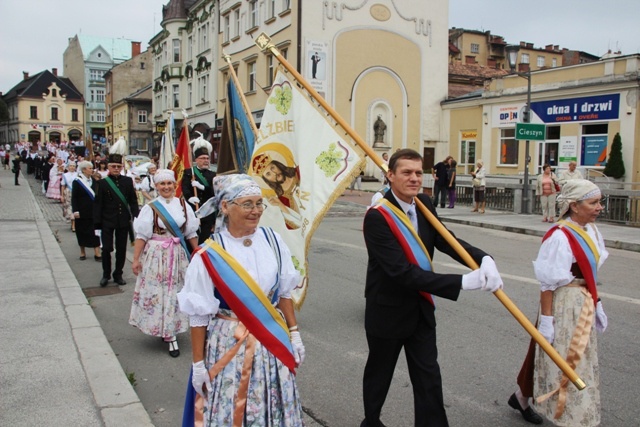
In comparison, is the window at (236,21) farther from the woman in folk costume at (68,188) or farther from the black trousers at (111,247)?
the black trousers at (111,247)

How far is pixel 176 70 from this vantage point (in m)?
47.9

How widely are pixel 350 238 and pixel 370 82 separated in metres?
A: 19.2

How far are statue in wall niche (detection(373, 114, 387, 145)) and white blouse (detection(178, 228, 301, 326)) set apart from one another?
2888 centimetres

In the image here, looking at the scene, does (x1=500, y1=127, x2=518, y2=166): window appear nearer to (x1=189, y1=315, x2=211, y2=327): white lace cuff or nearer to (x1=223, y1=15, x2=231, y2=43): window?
(x1=223, y1=15, x2=231, y2=43): window

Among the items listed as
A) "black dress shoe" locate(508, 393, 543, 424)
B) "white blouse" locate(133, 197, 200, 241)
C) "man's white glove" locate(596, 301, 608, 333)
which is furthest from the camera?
"white blouse" locate(133, 197, 200, 241)

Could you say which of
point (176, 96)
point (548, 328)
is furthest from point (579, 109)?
point (176, 96)

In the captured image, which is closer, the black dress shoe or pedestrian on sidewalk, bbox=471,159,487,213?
the black dress shoe

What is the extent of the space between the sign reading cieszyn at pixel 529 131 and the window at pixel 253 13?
68.0ft

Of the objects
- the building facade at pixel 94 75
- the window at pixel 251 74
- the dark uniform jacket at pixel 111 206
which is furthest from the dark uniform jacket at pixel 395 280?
the building facade at pixel 94 75

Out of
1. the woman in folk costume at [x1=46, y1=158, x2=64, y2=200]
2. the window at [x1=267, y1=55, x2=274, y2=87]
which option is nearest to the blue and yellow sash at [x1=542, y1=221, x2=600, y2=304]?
the woman in folk costume at [x1=46, y1=158, x2=64, y2=200]

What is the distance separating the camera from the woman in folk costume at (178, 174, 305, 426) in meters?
3.00

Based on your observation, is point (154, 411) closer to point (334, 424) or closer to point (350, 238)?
point (334, 424)

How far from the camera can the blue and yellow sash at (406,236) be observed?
355cm

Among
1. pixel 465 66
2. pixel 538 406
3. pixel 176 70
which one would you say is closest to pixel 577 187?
A: pixel 538 406
